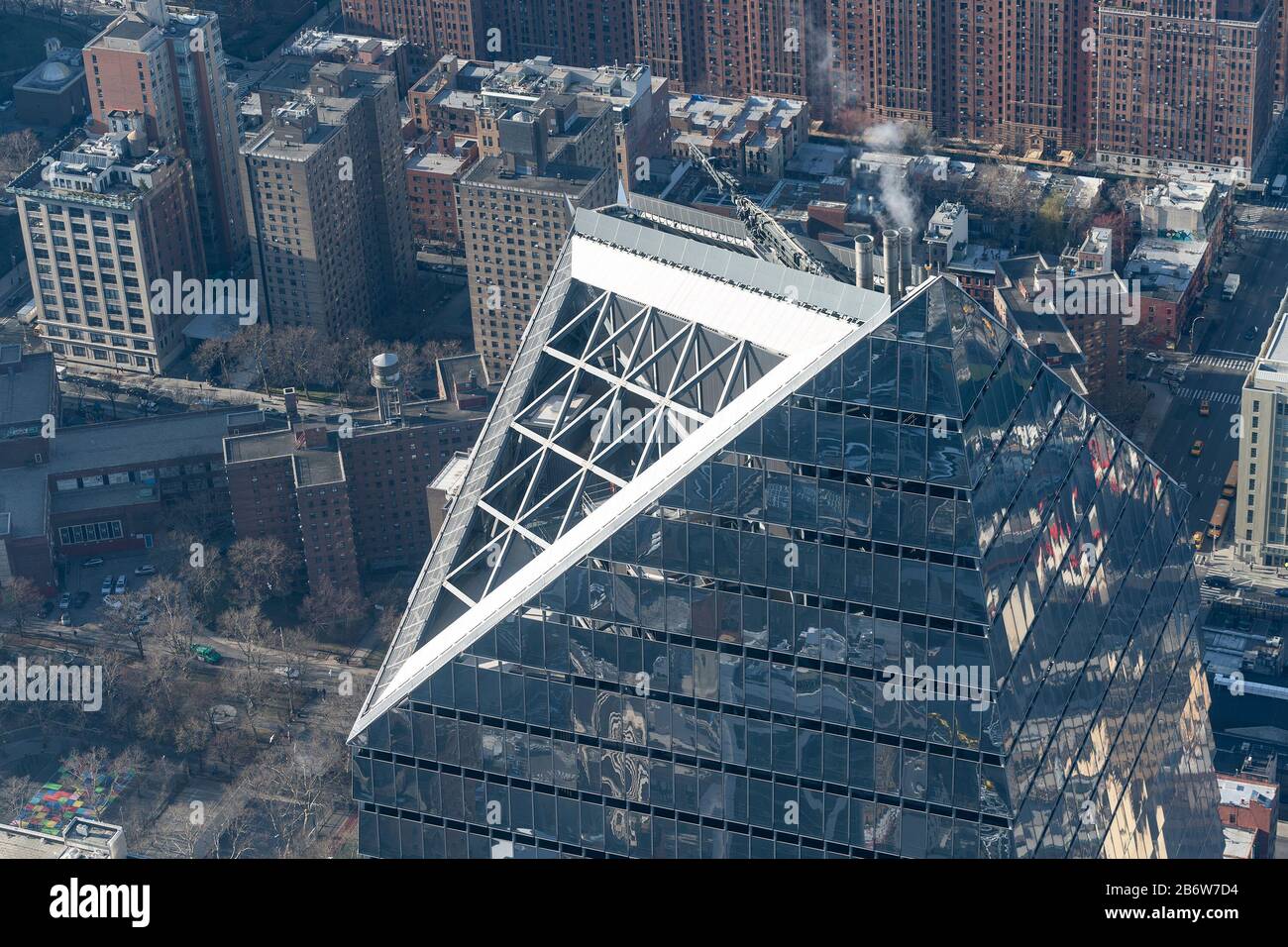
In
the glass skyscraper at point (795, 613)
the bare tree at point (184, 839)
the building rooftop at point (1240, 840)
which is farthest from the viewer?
the bare tree at point (184, 839)

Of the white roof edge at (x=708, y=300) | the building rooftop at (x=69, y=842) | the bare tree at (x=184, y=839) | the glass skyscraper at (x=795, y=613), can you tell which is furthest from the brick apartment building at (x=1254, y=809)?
the white roof edge at (x=708, y=300)

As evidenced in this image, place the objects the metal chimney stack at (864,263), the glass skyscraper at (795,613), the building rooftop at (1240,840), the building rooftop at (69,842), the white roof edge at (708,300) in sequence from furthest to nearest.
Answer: the building rooftop at (1240,840) < the building rooftop at (69,842) < the white roof edge at (708,300) < the metal chimney stack at (864,263) < the glass skyscraper at (795,613)

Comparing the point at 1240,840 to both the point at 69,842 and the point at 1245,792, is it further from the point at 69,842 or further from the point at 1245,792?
the point at 69,842

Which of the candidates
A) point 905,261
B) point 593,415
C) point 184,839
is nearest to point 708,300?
point 593,415

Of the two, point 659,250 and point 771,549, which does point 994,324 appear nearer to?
point 771,549

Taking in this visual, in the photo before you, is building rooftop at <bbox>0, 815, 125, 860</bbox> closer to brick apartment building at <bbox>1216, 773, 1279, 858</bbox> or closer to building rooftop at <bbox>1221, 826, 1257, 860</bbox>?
building rooftop at <bbox>1221, 826, 1257, 860</bbox>

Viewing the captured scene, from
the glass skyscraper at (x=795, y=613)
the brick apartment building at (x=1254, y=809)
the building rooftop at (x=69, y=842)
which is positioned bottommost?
the brick apartment building at (x=1254, y=809)

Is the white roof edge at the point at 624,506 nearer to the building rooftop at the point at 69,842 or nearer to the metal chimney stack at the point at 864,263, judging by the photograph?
the metal chimney stack at the point at 864,263

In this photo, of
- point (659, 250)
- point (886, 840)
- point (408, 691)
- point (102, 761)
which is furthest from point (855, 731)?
point (102, 761)
